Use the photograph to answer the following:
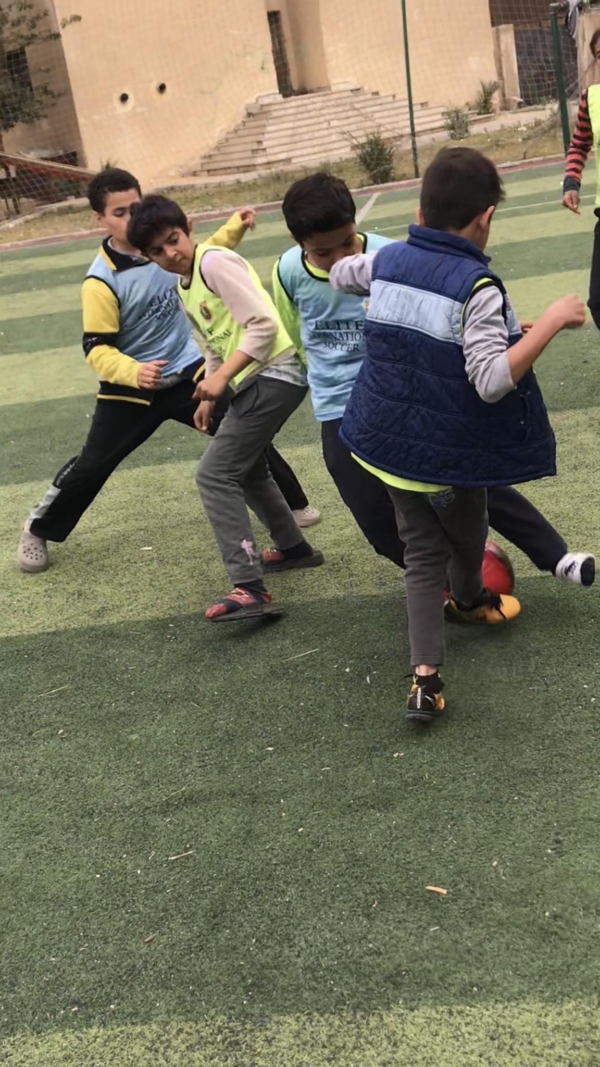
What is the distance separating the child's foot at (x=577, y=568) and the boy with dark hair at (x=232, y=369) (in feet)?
3.61

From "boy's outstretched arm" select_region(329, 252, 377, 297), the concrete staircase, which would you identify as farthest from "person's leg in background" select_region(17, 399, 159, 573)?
the concrete staircase

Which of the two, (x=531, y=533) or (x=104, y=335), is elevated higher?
(x=104, y=335)

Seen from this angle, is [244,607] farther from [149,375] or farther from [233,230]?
[233,230]

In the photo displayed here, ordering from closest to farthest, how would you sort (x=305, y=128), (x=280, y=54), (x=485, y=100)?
1. (x=305, y=128)
2. (x=485, y=100)
3. (x=280, y=54)

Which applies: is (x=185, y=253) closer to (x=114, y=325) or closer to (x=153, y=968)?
(x=114, y=325)

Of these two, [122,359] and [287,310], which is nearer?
[287,310]

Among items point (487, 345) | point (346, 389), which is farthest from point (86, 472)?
point (487, 345)

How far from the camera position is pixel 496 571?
3.73 m

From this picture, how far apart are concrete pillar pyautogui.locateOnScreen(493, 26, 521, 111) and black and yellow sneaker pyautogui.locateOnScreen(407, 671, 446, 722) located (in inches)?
1101

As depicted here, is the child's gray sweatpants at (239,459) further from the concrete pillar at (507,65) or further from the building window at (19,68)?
the concrete pillar at (507,65)

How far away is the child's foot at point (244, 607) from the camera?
389 centimetres

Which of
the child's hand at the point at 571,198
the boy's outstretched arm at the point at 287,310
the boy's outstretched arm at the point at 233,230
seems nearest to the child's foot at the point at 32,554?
the boy's outstretched arm at the point at 233,230

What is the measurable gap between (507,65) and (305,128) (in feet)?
23.7

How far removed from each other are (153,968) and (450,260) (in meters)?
1.90
